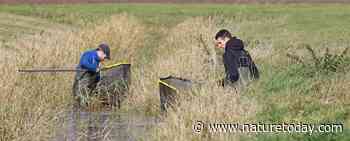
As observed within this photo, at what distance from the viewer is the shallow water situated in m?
12.5

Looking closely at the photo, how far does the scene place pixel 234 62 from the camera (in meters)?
12.6

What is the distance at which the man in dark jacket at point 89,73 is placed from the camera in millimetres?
15055

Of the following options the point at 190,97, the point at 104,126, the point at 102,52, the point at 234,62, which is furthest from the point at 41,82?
the point at 234,62

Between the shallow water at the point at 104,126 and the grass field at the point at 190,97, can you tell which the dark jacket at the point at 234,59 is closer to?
the grass field at the point at 190,97

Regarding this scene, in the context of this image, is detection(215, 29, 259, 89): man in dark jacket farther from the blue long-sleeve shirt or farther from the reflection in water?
the blue long-sleeve shirt

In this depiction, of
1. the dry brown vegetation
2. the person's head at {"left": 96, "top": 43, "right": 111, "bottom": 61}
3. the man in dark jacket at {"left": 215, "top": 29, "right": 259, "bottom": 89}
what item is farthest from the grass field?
the person's head at {"left": 96, "top": 43, "right": 111, "bottom": 61}

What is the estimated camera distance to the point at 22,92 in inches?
495

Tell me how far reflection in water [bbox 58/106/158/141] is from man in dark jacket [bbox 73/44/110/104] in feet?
1.57

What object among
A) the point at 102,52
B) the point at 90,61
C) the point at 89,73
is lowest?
the point at 89,73

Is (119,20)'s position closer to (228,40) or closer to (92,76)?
(92,76)

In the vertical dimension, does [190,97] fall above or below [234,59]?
below

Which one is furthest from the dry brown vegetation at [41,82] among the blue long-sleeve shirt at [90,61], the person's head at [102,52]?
the person's head at [102,52]

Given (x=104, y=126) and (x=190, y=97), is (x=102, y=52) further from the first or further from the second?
(x=190, y=97)

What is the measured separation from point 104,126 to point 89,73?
2.07m
